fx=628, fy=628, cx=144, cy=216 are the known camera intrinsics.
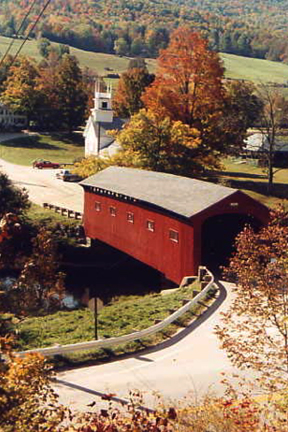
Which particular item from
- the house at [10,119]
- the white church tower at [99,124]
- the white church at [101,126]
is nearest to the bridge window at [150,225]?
the white church at [101,126]

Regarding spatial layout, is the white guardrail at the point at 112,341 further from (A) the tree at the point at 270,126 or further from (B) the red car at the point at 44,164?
(B) the red car at the point at 44,164

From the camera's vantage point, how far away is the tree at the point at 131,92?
3241 inches

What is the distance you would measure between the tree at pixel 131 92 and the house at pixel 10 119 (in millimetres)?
15720

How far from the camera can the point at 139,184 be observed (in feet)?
107

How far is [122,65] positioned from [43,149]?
9442cm

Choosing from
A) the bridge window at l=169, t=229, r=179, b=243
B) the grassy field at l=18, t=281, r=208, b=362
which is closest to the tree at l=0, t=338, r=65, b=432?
the grassy field at l=18, t=281, r=208, b=362

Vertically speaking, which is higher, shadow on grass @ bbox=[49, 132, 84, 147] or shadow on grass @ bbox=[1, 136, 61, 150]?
shadow on grass @ bbox=[49, 132, 84, 147]

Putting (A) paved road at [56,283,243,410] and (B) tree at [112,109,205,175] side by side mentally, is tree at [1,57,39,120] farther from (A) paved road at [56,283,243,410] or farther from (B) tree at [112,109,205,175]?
(A) paved road at [56,283,243,410]

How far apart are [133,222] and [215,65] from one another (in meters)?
27.2

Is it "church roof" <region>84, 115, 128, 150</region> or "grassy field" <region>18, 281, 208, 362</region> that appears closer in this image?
"grassy field" <region>18, 281, 208, 362</region>

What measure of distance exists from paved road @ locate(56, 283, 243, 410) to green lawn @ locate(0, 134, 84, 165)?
52.4 meters

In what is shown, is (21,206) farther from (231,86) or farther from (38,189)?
(231,86)

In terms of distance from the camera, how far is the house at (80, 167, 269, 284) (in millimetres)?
26969

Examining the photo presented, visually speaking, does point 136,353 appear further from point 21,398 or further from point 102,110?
point 102,110
